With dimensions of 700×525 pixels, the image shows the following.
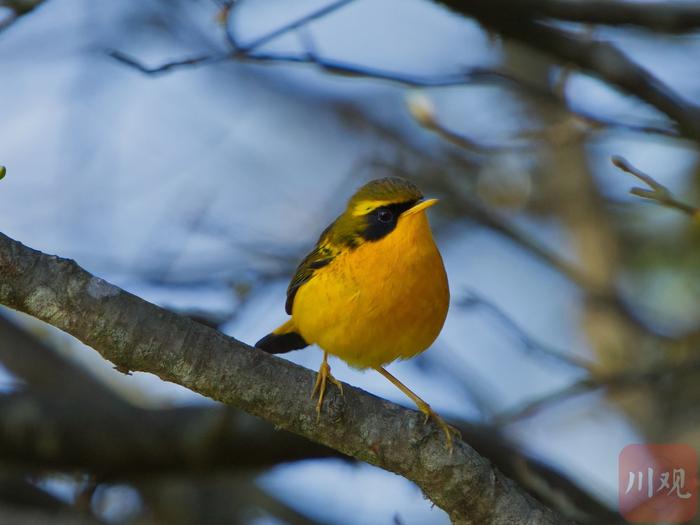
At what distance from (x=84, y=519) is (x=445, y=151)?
5.62 m

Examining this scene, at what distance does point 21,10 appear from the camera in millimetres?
5004

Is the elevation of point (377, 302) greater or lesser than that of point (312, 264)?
greater

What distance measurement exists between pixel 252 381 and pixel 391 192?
7.63ft

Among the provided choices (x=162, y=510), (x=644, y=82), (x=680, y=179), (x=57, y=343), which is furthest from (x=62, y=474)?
(x=680, y=179)

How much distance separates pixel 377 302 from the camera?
5246 millimetres

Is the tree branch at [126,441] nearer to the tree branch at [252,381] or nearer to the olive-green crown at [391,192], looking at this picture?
the olive-green crown at [391,192]

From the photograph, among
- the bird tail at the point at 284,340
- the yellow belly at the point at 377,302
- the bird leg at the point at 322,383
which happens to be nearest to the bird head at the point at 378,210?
the yellow belly at the point at 377,302

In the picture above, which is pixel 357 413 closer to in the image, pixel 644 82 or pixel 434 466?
pixel 434 466

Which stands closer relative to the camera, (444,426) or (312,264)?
(444,426)

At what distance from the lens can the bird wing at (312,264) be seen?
18.7 feet

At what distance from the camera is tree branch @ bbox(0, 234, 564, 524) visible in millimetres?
3650

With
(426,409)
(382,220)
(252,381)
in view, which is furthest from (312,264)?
(252,381)

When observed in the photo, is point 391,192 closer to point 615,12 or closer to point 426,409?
point 426,409

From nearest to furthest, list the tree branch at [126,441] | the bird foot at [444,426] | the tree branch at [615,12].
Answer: the bird foot at [444,426]
the tree branch at [615,12]
the tree branch at [126,441]
